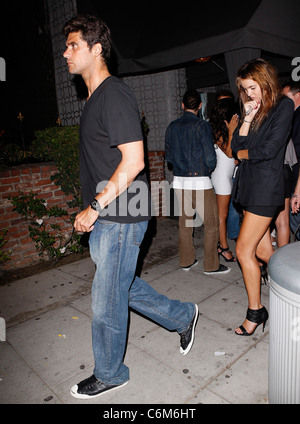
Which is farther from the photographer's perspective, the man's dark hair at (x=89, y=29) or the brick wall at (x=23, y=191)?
the brick wall at (x=23, y=191)

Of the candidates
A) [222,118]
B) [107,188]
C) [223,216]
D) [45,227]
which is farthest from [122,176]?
[45,227]

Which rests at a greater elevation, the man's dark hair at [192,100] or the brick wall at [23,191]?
the man's dark hair at [192,100]

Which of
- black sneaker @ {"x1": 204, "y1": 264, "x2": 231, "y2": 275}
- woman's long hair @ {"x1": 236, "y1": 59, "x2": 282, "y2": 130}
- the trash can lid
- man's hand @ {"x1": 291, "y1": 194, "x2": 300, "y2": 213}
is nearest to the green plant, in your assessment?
black sneaker @ {"x1": 204, "y1": 264, "x2": 231, "y2": 275}

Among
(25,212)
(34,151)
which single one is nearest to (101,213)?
(25,212)

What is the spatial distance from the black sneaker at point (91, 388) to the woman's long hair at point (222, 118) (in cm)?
300

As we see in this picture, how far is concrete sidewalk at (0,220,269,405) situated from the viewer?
228 centimetres

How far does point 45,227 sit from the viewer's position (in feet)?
16.1

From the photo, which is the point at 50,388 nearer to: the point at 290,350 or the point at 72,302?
the point at 72,302

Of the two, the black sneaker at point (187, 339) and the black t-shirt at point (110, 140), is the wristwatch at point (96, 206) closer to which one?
the black t-shirt at point (110, 140)

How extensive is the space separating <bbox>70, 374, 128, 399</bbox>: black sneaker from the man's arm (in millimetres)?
1173

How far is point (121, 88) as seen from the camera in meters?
1.94

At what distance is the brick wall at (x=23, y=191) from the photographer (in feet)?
14.8

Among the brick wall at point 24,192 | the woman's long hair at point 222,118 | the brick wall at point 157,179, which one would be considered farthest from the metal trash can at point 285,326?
the brick wall at point 157,179

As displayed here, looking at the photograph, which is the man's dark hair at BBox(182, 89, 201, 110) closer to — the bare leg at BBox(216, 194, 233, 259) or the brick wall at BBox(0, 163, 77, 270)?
the bare leg at BBox(216, 194, 233, 259)
